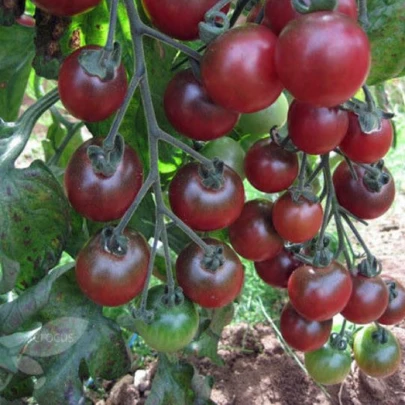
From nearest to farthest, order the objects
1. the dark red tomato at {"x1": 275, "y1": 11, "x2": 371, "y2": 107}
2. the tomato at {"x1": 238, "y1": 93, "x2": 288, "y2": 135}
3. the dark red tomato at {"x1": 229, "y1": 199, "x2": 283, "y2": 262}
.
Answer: the dark red tomato at {"x1": 275, "y1": 11, "x2": 371, "y2": 107} < the dark red tomato at {"x1": 229, "y1": 199, "x2": 283, "y2": 262} < the tomato at {"x1": 238, "y1": 93, "x2": 288, "y2": 135}

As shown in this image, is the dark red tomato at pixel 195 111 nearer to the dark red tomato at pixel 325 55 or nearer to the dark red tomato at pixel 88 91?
the dark red tomato at pixel 88 91

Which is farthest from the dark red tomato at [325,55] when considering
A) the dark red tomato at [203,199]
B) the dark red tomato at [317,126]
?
the dark red tomato at [203,199]

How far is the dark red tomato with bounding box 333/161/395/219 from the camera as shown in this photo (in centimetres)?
89

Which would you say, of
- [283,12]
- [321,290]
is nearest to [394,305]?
[321,290]

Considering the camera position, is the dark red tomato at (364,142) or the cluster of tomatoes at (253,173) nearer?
the cluster of tomatoes at (253,173)

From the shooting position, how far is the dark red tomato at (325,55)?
1.72 ft

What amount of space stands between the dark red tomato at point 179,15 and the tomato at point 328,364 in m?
0.63

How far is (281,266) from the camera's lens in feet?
3.08

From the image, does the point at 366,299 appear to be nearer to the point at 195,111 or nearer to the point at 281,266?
the point at 281,266

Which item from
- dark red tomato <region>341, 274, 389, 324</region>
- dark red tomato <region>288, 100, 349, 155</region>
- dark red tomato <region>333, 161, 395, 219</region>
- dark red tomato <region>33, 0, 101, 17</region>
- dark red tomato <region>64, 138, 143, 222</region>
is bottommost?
dark red tomato <region>341, 274, 389, 324</region>

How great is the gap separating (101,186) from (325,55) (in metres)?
0.29

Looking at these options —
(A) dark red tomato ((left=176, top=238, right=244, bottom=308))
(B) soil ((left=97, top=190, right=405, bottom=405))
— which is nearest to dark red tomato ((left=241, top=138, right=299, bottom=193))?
(A) dark red tomato ((left=176, top=238, right=244, bottom=308))

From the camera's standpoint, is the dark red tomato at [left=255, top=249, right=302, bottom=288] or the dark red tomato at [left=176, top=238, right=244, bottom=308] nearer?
the dark red tomato at [left=176, top=238, right=244, bottom=308]

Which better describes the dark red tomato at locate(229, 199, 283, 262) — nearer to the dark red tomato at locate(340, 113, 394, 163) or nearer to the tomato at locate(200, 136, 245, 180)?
the tomato at locate(200, 136, 245, 180)
